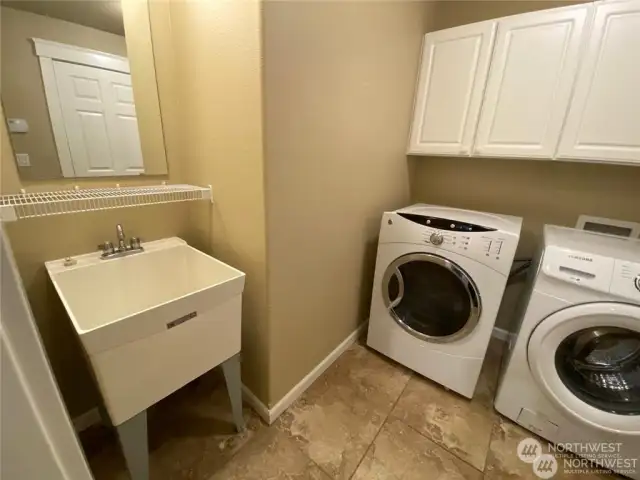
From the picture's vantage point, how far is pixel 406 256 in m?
1.50

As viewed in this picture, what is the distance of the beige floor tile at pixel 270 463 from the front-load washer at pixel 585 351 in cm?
99

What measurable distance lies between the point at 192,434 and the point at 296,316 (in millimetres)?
692

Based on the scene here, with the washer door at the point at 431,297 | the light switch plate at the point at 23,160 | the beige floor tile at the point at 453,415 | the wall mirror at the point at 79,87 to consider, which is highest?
the wall mirror at the point at 79,87

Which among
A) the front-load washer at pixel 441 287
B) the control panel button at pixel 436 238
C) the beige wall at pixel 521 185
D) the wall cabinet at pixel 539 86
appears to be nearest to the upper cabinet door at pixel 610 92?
the wall cabinet at pixel 539 86

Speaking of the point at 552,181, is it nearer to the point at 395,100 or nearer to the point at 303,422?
the point at 395,100

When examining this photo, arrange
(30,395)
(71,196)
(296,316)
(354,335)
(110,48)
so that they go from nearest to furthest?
(30,395) < (71,196) < (110,48) < (296,316) < (354,335)

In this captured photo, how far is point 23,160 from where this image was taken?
0.96 meters

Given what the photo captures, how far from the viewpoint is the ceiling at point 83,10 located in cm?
91

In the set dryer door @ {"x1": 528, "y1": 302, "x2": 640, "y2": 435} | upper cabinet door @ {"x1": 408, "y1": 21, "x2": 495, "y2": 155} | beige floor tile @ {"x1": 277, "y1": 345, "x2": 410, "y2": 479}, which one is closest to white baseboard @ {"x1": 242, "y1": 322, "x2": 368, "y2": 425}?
beige floor tile @ {"x1": 277, "y1": 345, "x2": 410, "y2": 479}

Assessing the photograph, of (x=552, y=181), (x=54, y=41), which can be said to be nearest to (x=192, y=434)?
(x=54, y=41)

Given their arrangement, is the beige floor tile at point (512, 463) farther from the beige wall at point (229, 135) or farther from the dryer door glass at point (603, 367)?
the beige wall at point (229, 135)

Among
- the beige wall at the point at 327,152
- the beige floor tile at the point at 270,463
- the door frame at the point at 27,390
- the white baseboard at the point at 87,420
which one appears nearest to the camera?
the door frame at the point at 27,390

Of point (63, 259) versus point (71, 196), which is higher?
point (71, 196)

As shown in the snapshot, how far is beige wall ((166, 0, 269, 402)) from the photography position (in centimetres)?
97
